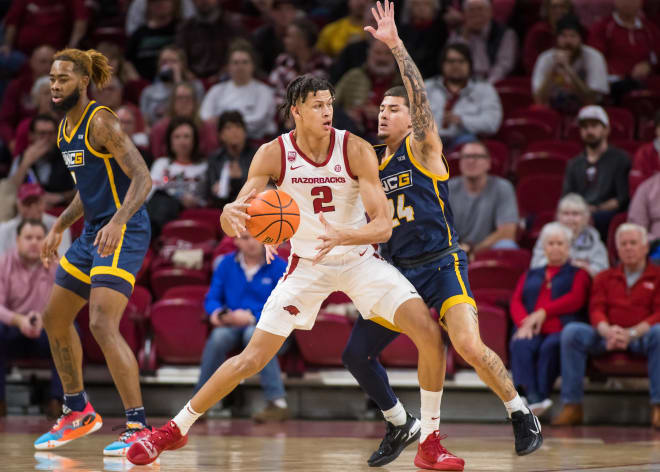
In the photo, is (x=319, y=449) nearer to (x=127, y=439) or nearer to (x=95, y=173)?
(x=127, y=439)

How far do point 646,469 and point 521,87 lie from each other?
6.90 m

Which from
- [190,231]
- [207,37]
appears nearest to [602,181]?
[190,231]

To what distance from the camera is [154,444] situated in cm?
505

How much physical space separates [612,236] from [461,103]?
87.7 inches

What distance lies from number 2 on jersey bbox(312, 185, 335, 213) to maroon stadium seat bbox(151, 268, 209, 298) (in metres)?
3.90

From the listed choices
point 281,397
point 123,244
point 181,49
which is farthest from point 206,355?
point 181,49

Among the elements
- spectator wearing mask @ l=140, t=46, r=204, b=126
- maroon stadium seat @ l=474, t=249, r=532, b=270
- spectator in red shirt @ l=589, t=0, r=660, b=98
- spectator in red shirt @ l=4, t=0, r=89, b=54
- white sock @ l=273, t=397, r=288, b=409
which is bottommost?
white sock @ l=273, t=397, r=288, b=409

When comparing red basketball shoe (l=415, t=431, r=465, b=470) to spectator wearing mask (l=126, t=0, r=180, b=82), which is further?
spectator wearing mask (l=126, t=0, r=180, b=82)

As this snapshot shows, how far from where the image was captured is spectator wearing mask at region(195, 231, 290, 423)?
26.4ft

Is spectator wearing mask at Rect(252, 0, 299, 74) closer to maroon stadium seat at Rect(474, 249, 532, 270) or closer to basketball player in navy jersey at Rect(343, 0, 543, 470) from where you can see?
maroon stadium seat at Rect(474, 249, 532, 270)

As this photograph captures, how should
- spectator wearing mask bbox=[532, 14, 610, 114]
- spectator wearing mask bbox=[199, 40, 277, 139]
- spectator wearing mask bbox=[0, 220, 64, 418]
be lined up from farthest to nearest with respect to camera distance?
spectator wearing mask bbox=[199, 40, 277, 139], spectator wearing mask bbox=[532, 14, 610, 114], spectator wearing mask bbox=[0, 220, 64, 418]

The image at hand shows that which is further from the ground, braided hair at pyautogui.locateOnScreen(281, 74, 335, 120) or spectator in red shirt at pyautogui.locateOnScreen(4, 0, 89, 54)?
spectator in red shirt at pyautogui.locateOnScreen(4, 0, 89, 54)

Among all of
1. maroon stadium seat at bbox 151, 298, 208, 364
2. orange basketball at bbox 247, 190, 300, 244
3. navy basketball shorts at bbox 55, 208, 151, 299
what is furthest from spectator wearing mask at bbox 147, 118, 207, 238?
orange basketball at bbox 247, 190, 300, 244

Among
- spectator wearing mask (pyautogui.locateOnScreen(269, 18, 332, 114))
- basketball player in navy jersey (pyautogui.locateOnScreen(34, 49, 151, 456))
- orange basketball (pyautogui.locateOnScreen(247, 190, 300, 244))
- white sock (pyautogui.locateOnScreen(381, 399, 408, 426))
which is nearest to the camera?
orange basketball (pyautogui.locateOnScreen(247, 190, 300, 244))
